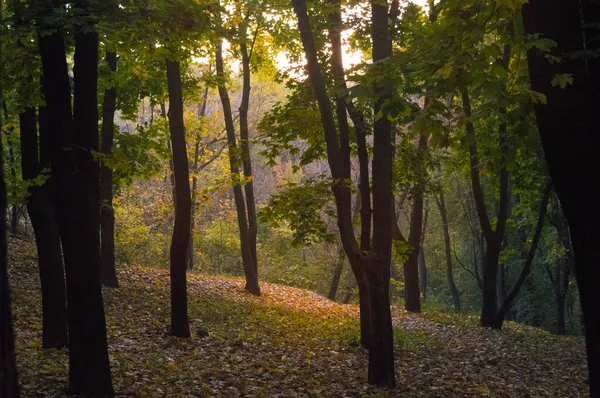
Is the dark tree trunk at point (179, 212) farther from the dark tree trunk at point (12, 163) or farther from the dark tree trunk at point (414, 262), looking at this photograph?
the dark tree trunk at point (414, 262)

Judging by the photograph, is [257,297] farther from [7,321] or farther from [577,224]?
[7,321]

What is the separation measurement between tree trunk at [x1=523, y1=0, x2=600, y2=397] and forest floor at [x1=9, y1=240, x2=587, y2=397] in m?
4.43

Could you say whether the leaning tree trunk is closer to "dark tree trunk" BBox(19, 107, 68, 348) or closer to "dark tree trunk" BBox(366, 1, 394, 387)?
"dark tree trunk" BBox(366, 1, 394, 387)

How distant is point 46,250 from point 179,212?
10.2ft

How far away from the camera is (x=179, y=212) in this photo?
11.5 m

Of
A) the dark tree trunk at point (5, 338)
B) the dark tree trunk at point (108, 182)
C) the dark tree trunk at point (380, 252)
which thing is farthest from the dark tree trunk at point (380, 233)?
the dark tree trunk at point (108, 182)

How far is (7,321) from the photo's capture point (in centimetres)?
270

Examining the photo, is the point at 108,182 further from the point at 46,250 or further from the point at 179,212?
the point at 46,250

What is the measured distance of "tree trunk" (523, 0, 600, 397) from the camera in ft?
17.0

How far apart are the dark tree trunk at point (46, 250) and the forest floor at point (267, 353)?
420 mm

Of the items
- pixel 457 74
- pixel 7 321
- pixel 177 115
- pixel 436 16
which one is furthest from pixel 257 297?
pixel 7 321

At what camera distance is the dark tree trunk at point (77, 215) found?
658cm

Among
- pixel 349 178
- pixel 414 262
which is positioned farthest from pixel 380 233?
pixel 414 262

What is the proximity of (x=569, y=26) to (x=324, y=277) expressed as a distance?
3180cm
